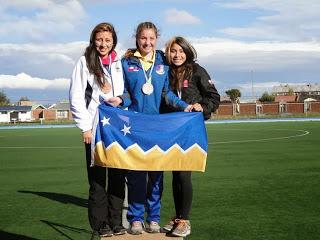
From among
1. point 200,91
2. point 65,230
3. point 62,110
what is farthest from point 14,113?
point 200,91

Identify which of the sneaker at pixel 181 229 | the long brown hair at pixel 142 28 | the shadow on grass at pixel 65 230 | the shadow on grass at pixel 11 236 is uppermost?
the long brown hair at pixel 142 28

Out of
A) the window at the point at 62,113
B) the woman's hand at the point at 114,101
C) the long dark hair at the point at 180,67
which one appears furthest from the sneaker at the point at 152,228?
the window at the point at 62,113

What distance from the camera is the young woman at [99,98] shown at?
4.73 m

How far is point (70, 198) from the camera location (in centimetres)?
844

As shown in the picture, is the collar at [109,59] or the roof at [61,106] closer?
the collar at [109,59]

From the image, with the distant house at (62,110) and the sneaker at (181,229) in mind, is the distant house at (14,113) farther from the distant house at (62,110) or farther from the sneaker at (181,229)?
the sneaker at (181,229)

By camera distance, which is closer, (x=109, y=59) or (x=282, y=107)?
(x=109, y=59)

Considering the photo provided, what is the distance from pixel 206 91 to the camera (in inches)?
200

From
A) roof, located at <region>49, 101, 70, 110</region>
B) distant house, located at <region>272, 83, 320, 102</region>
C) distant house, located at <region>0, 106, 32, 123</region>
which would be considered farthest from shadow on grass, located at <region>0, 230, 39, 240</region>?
distant house, located at <region>272, 83, 320, 102</region>

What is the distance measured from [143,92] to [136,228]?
4.21 feet

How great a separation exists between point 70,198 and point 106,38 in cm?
433

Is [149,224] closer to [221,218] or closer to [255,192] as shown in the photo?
[221,218]

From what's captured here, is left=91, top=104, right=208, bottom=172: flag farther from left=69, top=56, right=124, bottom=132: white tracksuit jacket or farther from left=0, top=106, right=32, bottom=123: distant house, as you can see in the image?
left=0, top=106, right=32, bottom=123: distant house

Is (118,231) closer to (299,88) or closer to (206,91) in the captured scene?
(206,91)
